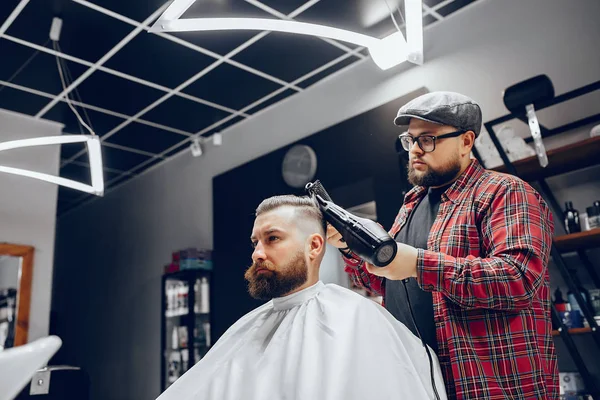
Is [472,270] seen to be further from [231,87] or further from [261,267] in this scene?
[231,87]

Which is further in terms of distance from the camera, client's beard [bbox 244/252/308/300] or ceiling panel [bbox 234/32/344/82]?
ceiling panel [bbox 234/32/344/82]

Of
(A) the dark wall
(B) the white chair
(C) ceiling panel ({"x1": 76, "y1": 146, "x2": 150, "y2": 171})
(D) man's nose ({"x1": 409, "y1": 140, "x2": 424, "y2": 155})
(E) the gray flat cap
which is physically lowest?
(B) the white chair

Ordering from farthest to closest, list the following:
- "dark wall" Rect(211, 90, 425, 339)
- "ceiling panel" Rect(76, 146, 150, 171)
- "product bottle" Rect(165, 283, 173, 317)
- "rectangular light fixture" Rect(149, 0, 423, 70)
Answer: "ceiling panel" Rect(76, 146, 150, 171) < "product bottle" Rect(165, 283, 173, 317) < "dark wall" Rect(211, 90, 425, 339) < "rectangular light fixture" Rect(149, 0, 423, 70)

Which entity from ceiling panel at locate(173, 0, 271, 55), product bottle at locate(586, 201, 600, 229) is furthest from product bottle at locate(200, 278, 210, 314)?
product bottle at locate(586, 201, 600, 229)

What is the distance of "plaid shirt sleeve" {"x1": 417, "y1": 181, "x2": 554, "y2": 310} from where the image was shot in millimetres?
1244

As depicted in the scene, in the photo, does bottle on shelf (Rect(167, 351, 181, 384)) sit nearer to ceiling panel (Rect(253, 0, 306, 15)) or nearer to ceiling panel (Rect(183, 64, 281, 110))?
ceiling panel (Rect(183, 64, 281, 110))

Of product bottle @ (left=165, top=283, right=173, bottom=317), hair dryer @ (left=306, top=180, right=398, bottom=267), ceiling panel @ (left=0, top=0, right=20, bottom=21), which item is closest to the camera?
hair dryer @ (left=306, top=180, right=398, bottom=267)

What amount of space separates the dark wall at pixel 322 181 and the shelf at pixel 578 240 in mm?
1008

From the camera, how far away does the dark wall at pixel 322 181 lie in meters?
3.64

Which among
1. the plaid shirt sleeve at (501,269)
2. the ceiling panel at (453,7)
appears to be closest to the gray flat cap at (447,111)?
the plaid shirt sleeve at (501,269)

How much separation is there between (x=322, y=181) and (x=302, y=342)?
2.83m

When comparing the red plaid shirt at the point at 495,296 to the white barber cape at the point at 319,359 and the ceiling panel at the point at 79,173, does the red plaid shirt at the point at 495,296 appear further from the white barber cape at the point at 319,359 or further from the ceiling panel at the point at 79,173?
the ceiling panel at the point at 79,173

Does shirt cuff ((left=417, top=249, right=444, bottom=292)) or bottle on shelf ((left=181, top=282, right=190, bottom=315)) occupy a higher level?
bottle on shelf ((left=181, top=282, right=190, bottom=315))

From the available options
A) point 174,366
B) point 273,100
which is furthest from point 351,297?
point 174,366
